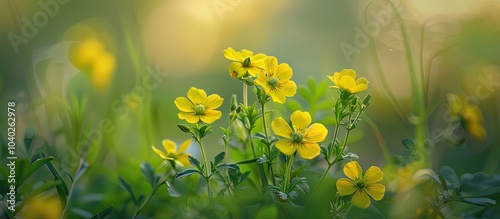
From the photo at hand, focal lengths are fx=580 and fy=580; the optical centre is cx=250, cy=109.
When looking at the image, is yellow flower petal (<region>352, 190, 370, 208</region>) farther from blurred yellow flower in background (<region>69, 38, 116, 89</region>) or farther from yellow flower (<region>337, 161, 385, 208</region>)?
blurred yellow flower in background (<region>69, 38, 116, 89</region>)

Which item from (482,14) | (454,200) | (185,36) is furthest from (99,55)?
(482,14)

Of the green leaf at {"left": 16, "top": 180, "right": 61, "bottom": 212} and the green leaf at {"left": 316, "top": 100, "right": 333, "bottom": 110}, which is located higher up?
the green leaf at {"left": 316, "top": 100, "right": 333, "bottom": 110}

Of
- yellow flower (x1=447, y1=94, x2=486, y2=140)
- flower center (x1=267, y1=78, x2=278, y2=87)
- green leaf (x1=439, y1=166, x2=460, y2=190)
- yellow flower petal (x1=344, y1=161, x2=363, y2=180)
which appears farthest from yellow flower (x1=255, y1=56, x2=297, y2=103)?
yellow flower (x1=447, y1=94, x2=486, y2=140)

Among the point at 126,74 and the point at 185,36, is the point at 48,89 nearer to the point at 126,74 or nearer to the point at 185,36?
the point at 126,74

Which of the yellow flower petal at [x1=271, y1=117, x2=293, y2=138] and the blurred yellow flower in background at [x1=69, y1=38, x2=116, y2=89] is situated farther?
the blurred yellow flower in background at [x1=69, y1=38, x2=116, y2=89]

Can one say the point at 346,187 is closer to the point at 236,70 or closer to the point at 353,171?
the point at 353,171

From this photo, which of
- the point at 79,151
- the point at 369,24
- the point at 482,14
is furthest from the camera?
the point at 482,14
